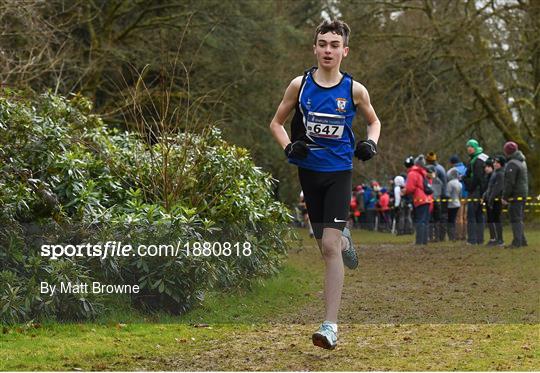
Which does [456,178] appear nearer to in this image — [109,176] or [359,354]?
[109,176]

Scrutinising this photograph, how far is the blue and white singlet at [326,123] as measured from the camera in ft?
24.9

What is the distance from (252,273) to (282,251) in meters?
1.39

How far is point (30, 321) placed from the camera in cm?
865

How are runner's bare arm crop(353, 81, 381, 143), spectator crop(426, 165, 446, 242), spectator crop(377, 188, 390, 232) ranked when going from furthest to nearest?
spectator crop(377, 188, 390, 232), spectator crop(426, 165, 446, 242), runner's bare arm crop(353, 81, 381, 143)

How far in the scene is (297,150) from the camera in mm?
7504

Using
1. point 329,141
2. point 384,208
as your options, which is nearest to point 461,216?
point 384,208

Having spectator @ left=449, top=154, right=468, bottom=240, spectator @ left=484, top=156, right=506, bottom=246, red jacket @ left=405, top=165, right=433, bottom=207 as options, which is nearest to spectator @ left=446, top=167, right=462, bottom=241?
spectator @ left=449, top=154, right=468, bottom=240

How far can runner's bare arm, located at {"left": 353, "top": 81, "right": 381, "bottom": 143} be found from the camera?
7664mm

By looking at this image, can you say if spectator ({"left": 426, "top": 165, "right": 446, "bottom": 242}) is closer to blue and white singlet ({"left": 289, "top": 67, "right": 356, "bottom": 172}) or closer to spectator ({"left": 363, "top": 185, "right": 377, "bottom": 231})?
spectator ({"left": 363, "top": 185, "right": 377, "bottom": 231})

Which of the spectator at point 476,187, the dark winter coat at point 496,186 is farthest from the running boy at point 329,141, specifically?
the spectator at point 476,187

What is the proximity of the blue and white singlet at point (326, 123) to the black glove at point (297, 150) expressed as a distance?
0.11 m

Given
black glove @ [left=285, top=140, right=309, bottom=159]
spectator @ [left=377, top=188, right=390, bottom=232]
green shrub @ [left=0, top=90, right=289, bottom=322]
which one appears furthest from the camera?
spectator @ [left=377, top=188, right=390, bottom=232]

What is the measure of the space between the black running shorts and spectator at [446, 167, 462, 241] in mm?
14780

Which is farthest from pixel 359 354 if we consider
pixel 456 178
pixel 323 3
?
pixel 323 3
